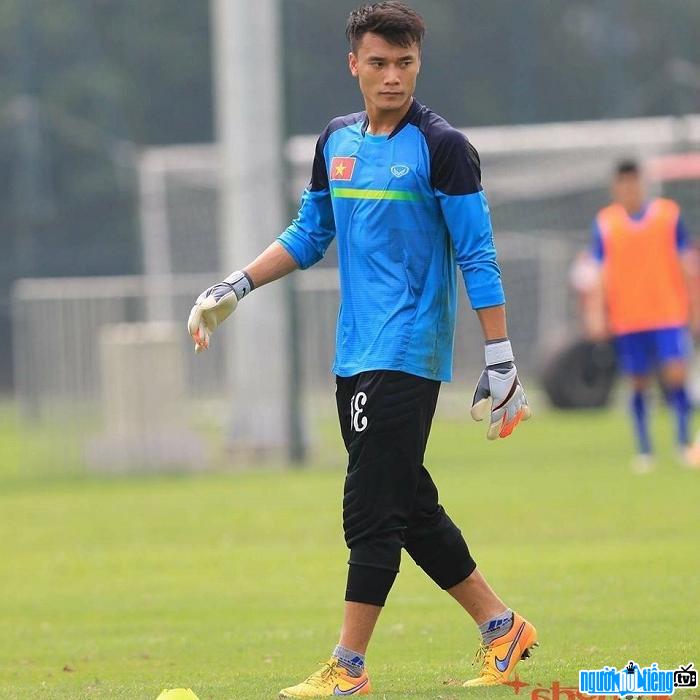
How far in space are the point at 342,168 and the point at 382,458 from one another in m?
0.99

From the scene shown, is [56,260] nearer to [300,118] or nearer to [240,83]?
[300,118]

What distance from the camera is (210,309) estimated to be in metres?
6.46

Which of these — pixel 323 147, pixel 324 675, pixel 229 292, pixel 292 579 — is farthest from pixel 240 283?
pixel 292 579

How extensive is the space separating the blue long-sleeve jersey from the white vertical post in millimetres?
11341

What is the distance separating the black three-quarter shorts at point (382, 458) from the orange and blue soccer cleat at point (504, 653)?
19.7 inches

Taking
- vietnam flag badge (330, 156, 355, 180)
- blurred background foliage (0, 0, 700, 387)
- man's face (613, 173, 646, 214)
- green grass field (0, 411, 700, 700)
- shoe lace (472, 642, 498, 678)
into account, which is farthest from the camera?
blurred background foliage (0, 0, 700, 387)

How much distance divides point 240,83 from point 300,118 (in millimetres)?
3613

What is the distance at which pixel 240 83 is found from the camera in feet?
60.3

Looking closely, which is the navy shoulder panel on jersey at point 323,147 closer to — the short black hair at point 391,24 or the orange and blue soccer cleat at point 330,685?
the short black hair at point 391,24

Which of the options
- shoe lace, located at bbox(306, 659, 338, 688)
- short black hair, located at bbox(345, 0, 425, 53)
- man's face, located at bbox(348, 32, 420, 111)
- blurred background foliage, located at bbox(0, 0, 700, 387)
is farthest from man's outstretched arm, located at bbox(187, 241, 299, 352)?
blurred background foliage, located at bbox(0, 0, 700, 387)

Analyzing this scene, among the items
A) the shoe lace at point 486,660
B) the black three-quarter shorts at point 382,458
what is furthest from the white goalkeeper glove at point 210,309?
the shoe lace at point 486,660

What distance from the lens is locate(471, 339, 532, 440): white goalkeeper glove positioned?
20.4ft

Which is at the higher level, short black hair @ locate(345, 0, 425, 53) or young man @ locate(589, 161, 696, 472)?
short black hair @ locate(345, 0, 425, 53)

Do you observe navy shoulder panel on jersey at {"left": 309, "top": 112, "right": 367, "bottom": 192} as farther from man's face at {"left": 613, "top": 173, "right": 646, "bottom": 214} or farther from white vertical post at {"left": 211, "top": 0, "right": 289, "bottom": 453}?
white vertical post at {"left": 211, "top": 0, "right": 289, "bottom": 453}
